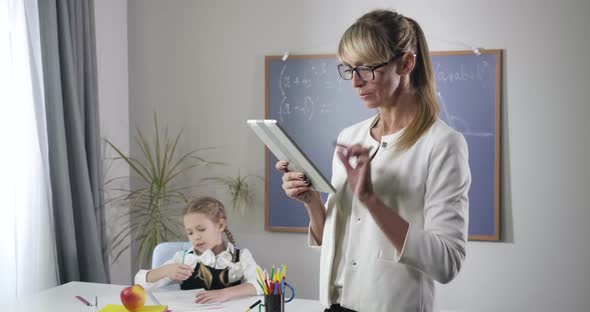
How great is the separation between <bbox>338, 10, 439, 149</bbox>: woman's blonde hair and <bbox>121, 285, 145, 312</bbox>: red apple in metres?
1.02

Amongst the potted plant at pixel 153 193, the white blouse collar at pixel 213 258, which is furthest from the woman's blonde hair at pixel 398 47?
the potted plant at pixel 153 193

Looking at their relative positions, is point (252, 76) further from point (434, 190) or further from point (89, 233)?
point (434, 190)

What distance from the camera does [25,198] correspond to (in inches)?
114

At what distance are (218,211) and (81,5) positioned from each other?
4.99 ft

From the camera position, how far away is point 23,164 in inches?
114

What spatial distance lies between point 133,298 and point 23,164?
1.40 m

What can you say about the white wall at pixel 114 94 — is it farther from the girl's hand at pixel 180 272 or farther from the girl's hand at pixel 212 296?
the girl's hand at pixel 212 296

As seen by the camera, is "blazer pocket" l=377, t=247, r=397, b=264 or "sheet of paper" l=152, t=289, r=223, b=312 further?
"sheet of paper" l=152, t=289, r=223, b=312

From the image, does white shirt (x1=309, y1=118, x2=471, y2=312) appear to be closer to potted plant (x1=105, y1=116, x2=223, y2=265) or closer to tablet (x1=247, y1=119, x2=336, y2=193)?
tablet (x1=247, y1=119, x2=336, y2=193)

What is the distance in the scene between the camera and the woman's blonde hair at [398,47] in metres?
1.19

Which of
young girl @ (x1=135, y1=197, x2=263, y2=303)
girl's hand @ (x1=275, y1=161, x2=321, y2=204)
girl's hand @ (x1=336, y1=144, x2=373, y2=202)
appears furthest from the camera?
young girl @ (x1=135, y1=197, x2=263, y2=303)

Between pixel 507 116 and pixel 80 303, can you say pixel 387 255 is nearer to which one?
pixel 80 303

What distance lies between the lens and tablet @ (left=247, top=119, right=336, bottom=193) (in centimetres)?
122

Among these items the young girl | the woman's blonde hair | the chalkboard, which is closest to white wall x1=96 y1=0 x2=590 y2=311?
the chalkboard
